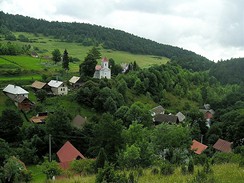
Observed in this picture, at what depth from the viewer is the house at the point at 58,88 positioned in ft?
209

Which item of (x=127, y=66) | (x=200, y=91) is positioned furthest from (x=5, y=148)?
(x=200, y=91)

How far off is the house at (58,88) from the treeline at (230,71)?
8953 centimetres

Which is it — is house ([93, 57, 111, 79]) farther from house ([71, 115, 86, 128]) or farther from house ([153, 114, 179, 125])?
house ([71, 115, 86, 128])

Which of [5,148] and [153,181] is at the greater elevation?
[153,181]

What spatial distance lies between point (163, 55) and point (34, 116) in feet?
449

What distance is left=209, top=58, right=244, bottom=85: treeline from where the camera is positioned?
5423 inches

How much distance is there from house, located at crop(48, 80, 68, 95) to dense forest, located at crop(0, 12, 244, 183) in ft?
6.51

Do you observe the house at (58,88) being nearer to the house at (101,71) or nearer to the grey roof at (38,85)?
the grey roof at (38,85)

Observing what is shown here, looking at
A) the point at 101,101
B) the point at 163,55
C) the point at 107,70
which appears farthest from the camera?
the point at 163,55

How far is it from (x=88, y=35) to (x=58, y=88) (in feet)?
393

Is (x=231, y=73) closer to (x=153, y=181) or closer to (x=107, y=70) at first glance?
(x=107, y=70)

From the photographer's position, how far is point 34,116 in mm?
53719

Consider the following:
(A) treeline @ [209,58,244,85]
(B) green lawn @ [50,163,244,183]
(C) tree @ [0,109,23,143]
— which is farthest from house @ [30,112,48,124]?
(A) treeline @ [209,58,244,85]

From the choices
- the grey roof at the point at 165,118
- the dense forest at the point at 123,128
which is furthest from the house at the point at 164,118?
the dense forest at the point at 123,128
